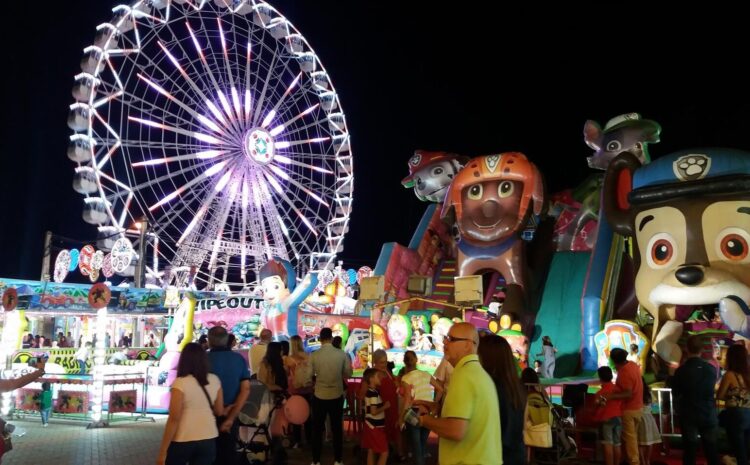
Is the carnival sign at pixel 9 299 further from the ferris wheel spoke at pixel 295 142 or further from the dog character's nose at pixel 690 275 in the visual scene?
the ferris wheel spoke at pixel 295 142

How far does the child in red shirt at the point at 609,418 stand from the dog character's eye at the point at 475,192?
934 centimetres

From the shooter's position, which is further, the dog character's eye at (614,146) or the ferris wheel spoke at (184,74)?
the ferris wheel spoke at (184,74)

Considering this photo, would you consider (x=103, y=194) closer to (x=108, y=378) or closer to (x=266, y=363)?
(x=108, y=378)

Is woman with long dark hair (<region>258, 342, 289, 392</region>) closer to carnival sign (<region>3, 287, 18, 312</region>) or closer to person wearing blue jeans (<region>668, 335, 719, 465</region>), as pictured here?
person wearing blue jeans (<region>668, 335, 719, 465</region>)

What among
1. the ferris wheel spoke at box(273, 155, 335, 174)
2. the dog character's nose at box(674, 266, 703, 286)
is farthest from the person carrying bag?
the ferris wheel spoke at box(273, 155, 335, 174)

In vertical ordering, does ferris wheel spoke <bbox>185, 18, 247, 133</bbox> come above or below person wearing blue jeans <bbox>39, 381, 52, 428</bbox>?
above

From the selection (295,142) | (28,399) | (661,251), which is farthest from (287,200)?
(661,251)

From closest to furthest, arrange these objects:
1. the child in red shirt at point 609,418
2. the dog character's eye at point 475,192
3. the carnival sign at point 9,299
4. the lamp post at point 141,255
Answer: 1. the child in red shirt at point 609,418
2. the carnival sign at point 9,299
3. the dog character's eye at point 475,192
4. the lamp post at point 141,255

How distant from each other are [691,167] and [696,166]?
7 centimetres

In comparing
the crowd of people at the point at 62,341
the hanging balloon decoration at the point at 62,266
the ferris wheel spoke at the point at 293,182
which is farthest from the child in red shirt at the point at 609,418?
the hanging balloon decoration at the point at 62,266

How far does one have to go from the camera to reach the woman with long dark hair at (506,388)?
11.4 feet

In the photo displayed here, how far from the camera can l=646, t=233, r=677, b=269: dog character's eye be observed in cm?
1055

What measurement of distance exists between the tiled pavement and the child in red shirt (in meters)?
2.69

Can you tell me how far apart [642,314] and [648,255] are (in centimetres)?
360
